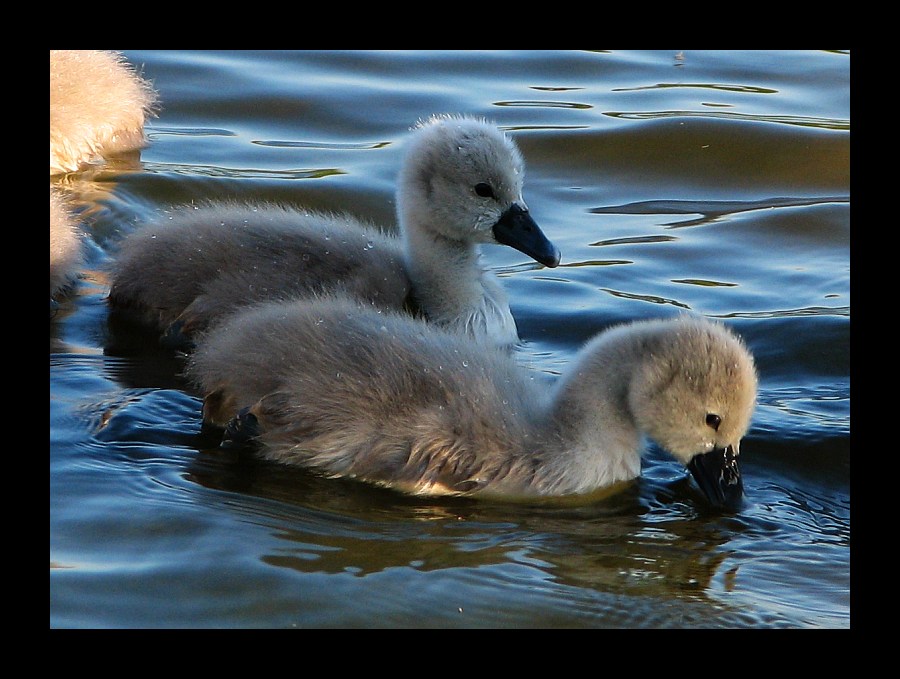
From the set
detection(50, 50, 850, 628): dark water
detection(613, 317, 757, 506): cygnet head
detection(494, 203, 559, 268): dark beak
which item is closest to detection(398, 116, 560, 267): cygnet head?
detection(494, 203, 559, 268): dark beak

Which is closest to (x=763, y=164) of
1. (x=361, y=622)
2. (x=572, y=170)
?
(x=572, y=170)

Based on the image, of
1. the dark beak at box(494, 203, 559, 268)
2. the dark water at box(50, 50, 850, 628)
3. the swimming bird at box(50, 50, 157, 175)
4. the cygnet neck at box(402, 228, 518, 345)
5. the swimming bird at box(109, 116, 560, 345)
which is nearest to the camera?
the dark water at box(50, 50, 850, 628)

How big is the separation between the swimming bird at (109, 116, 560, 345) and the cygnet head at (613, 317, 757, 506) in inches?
52.2

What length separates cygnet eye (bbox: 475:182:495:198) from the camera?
598 centimetres

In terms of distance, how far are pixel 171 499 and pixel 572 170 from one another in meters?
4.75

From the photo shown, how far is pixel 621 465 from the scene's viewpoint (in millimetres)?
4828

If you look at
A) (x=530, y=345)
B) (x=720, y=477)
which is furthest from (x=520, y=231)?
(x=720, y=477)

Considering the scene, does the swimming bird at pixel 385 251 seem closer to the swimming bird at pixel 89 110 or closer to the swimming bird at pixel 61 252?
the swimming bird at pixel 61 252

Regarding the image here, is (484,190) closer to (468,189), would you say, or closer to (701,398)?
(468,189)

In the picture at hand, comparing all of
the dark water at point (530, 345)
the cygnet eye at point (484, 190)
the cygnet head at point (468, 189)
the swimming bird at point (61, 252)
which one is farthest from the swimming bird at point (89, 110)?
the cygnet eye at point (484, 190)

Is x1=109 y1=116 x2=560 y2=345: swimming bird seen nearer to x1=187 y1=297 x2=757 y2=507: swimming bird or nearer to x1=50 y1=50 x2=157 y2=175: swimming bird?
x1=187 y1=297 x2=757 y2=507: swimming bird

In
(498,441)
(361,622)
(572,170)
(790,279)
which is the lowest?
(361,622)

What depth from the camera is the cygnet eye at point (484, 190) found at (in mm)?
5984

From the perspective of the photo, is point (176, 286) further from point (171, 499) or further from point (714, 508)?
point (714, 508)
